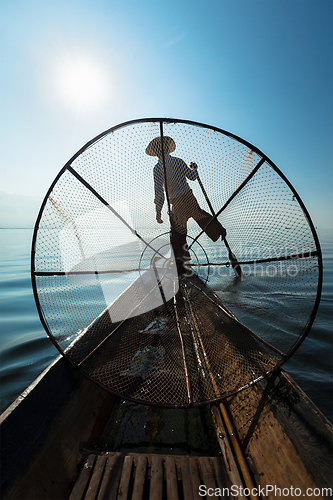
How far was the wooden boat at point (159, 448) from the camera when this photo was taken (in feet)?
4.10

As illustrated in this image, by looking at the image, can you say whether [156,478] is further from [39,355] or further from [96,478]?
[39,355]

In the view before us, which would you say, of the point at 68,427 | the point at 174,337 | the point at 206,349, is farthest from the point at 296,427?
the point at 174,337

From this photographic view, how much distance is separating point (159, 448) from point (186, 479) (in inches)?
21.0

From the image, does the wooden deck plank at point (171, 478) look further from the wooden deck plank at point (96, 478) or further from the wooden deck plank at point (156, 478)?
the wooden deck plank at point (96, 478)

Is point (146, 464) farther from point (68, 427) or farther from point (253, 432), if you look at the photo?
point (253, 432)

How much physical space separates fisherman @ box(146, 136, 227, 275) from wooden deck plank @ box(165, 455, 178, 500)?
289 cm

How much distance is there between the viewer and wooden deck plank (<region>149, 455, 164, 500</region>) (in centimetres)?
131

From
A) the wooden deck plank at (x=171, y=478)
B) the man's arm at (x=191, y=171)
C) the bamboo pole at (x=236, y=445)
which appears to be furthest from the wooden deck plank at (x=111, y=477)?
the man's arm at (x=191, y=171)

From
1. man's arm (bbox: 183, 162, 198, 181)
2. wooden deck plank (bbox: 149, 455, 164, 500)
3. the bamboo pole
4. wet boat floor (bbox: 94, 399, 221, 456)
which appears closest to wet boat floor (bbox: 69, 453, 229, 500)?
wooden deck plank (bbox: 149, 455, 164, 500)

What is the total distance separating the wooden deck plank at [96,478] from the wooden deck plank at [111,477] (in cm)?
3

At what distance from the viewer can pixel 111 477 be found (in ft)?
4.63

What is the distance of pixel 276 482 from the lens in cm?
127

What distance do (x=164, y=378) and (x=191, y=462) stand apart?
2.52 feet
